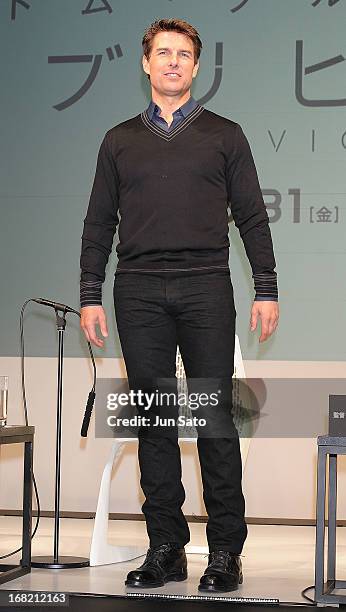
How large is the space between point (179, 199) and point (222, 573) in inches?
38.9

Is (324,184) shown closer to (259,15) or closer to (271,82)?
(271,82)

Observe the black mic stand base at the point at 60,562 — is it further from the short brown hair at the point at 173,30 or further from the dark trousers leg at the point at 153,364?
the short brown hair at the point at 173,30

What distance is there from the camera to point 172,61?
8.98 feet

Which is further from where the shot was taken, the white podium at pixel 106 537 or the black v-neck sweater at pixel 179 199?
the white podium at pixel 106 537

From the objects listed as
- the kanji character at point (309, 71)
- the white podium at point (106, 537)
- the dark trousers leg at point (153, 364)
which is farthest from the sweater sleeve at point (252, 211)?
the kanji character at point (309, 71)

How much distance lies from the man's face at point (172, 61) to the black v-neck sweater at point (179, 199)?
0.33 feet

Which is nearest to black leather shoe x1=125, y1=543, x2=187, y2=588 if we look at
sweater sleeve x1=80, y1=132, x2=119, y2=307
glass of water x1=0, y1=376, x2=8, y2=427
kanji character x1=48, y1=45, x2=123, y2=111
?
glass of water x1=0, y1=376, x2=8, y2=427

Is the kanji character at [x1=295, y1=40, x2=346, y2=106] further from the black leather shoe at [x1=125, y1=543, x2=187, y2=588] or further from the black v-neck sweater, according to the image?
the black leather shoe at [x1=125, y1=543, x2=187, y2=588]

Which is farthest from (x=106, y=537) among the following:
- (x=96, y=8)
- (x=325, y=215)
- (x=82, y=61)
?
(x=96, y=8)

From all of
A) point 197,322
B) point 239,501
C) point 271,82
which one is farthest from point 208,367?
point 271,82

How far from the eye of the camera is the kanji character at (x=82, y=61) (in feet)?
15.4

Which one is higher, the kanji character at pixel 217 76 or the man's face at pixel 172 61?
the kanji character at pixel 217 76

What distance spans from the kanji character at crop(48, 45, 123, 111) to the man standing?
75.7 inches

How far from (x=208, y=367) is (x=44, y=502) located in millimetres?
2218
